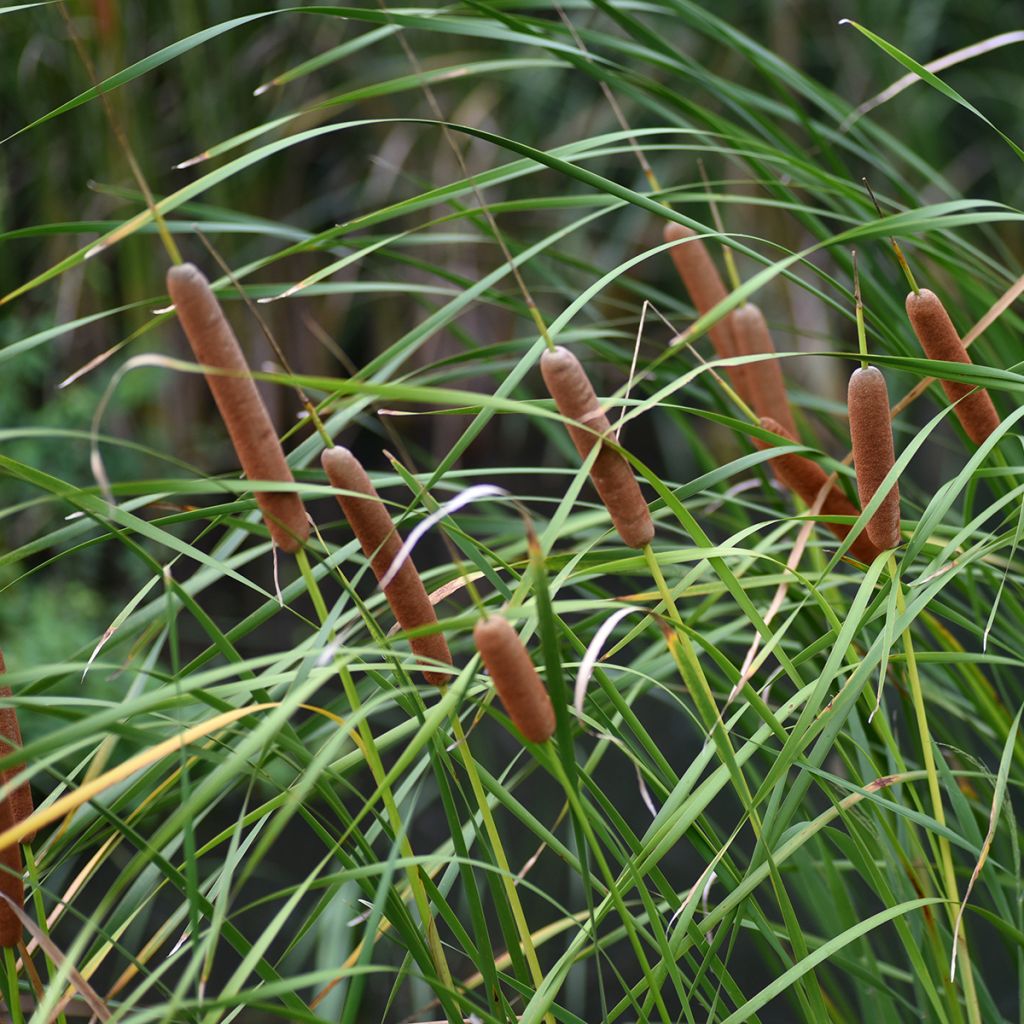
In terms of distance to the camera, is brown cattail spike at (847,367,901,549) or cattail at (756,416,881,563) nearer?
brown cattail spike at (847,367,901,549)

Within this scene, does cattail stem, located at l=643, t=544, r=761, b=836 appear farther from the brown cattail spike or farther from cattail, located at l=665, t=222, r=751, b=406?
cattail, located at l=665, t=222, r=751, b=406

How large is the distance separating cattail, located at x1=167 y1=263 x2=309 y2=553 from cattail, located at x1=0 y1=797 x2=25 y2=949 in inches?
5.1

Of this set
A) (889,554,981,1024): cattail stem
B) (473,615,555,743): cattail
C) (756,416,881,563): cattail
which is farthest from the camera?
(756,416,881,563): cattail

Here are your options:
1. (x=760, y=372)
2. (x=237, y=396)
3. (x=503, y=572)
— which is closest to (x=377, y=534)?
(x=237, y=396)

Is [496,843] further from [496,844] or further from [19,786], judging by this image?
[19,786]

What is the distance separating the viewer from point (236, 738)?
1.75ft

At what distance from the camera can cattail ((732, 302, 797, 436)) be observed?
56 centimetres

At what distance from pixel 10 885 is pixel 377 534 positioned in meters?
A: 0.17

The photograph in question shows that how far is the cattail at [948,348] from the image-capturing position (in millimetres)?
404

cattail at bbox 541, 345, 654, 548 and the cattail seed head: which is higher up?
cattail at bbox 541, 345, 654, 548

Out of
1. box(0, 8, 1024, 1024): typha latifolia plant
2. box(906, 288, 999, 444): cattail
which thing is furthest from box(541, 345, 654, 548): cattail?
box(906, 288, 999, 444): cattail

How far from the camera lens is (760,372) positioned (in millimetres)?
556

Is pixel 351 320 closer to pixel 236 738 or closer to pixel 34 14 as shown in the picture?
pixel 34 14

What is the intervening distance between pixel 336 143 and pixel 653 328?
2.24 ft
